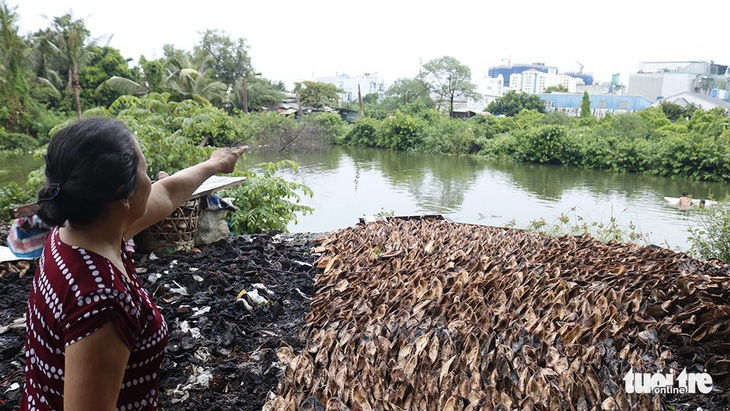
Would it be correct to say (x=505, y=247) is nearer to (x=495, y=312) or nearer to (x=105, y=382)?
(x=495, y=312)

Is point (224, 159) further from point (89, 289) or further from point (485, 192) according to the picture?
point (485, 192)

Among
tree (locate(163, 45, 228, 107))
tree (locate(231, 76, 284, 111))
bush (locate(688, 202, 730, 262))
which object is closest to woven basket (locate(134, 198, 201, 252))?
bush (locate(688, 202, 730, 262))

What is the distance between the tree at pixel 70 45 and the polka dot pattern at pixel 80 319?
23415 millimetres

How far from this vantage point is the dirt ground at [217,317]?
1932 mm

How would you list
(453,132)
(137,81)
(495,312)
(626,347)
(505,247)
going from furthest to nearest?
(453,132) → (137,81) → (505,247) → (495,312) → (626,347)

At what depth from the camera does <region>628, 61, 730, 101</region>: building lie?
2997cm

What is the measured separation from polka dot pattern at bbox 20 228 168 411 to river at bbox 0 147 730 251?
22.9 ft

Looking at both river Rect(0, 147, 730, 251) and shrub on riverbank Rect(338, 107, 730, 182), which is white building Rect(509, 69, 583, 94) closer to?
shrub on riverbank Rect(338, 107, 730, 182)

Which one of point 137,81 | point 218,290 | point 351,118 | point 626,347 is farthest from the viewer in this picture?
point 351,118

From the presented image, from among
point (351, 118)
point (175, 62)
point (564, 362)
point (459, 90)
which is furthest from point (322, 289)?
point (459, 90)

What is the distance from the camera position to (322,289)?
288 centimetres

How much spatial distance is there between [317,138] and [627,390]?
2426 cm

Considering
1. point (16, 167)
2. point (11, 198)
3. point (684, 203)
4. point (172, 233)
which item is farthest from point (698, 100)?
point (11, 198)

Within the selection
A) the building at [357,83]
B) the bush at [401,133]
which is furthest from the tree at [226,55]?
the building at [357,83]
